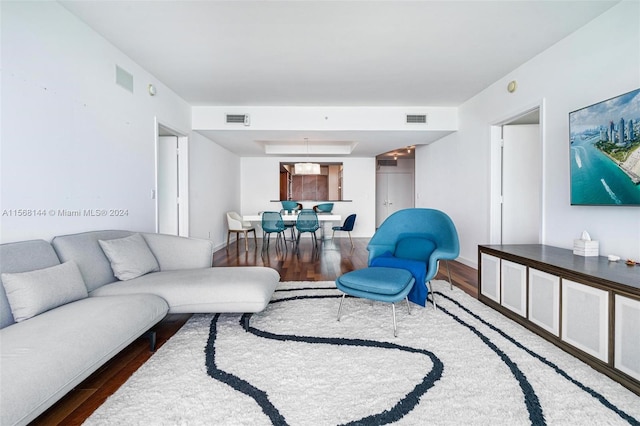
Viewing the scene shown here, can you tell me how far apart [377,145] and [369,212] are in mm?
2259

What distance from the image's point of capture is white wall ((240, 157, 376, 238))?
798 cm

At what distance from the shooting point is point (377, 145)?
249 inches

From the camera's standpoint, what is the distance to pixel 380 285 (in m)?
2.26

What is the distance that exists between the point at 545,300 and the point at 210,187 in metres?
5.39

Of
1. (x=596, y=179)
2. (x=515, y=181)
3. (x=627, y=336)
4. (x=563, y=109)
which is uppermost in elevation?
(x=563, y=109)

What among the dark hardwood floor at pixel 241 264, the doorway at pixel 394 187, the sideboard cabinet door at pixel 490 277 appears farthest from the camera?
the doorway at pixel 394 187

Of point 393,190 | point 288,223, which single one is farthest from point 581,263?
point 393,190

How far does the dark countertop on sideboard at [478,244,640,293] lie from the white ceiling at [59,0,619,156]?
201cm

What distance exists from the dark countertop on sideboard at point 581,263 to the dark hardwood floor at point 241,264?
2.60 ft

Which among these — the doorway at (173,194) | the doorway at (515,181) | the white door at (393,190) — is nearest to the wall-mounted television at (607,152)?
the doorway at (515,181)

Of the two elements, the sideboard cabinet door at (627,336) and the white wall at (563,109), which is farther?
the white wall at (563,109)

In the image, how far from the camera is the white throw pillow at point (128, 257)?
2.39 metres

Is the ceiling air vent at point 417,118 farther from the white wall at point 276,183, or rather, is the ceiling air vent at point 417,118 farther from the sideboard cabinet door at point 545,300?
the sideboard cabinet door at point 545,300

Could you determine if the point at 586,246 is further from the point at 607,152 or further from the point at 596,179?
the point at 607,152
